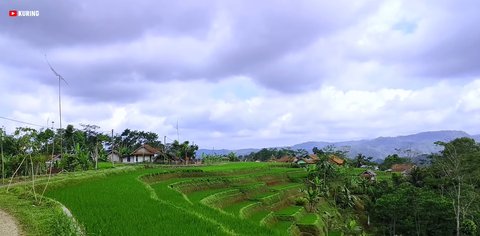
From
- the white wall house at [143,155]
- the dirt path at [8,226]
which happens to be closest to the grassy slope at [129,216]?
the dirt path at [8,226]

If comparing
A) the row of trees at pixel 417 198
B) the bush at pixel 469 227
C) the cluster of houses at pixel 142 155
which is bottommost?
the bush at pixel 469 227

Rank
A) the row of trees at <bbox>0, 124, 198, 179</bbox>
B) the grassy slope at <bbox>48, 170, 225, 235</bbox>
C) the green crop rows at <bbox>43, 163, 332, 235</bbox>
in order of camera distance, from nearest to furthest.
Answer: the grassy slope at <bbox>48, 170, 225, 235</bbox>
the green crop rows at <bbox>43, 163, 332, 235</bbox>
the row of trees at <bbox>0, 124, 198, 179</bbox>

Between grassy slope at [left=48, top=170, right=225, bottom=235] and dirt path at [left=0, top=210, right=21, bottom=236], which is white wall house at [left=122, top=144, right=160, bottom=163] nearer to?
grassy slope at [left=48, top=170, right=225, bottom=235]

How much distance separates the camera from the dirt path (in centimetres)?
930

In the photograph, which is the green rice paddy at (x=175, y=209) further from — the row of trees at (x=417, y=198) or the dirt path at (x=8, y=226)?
the row of trees at (x=417, y=198)

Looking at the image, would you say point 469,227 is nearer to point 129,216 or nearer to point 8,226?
point 129,216

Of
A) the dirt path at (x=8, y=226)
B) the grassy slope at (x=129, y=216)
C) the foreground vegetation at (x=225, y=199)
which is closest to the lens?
the dirt path at (x=8, y=226)

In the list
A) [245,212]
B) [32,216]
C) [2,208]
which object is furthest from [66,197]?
[245,212]

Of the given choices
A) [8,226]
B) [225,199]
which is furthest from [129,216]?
[225,199]

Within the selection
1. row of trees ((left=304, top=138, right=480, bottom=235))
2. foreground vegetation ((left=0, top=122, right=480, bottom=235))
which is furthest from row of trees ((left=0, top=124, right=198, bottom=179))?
row of trees ((left=304, top=138, right=480, bottom=235))

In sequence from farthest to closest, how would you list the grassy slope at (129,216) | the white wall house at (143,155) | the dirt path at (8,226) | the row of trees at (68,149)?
the white wall house at (143,155) → the row of trees at (68,149) → the grassy slope at (129,216) → the dirt path at (8,226)

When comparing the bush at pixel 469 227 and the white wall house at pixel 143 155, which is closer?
the bush at pixel 469 227

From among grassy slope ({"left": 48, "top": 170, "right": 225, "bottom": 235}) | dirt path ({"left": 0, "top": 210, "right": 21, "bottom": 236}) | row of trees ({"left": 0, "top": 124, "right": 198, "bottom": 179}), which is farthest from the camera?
row of trees ({"left": 0, "top": 124, "right": 198, "bottom": 179})

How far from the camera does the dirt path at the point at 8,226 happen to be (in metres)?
9.30
